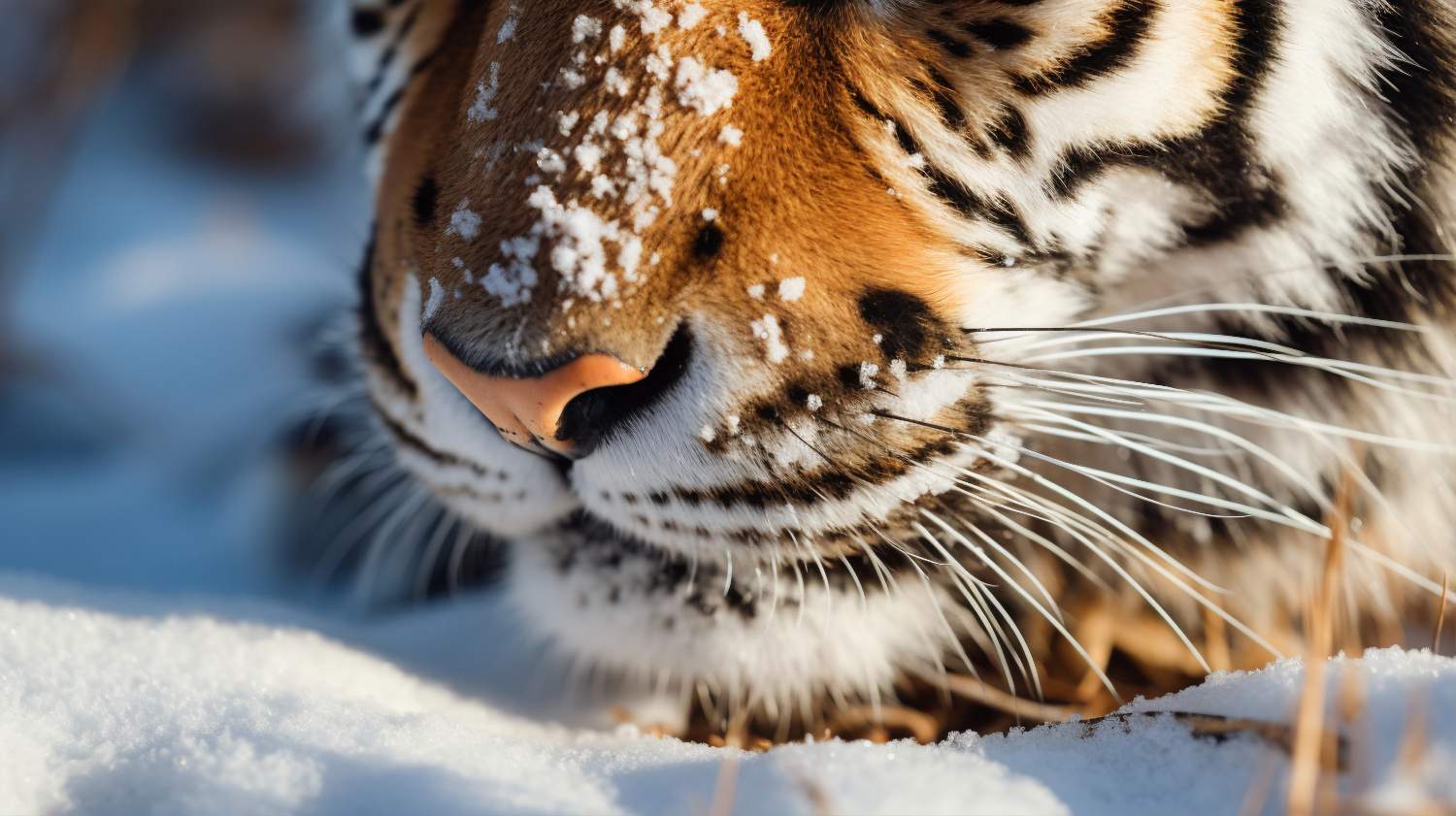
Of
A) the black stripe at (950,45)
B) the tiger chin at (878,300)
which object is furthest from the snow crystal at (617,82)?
the black stripe at (950,45)

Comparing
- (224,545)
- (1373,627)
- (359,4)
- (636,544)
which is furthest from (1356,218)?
(224,545)

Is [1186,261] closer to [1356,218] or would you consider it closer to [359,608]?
[1356,218]

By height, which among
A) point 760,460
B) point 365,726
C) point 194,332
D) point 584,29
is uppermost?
point 584,29

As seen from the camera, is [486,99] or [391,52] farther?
[391,52]

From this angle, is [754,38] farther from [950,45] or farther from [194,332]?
[194,332]

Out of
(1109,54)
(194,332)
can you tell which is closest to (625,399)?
(1109,54)

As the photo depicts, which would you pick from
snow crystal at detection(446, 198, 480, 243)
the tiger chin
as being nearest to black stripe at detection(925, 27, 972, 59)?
the tiger chin

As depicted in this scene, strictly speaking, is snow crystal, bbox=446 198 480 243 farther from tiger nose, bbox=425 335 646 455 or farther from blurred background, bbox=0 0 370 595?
blurred background, bbox=0 0 370 595
